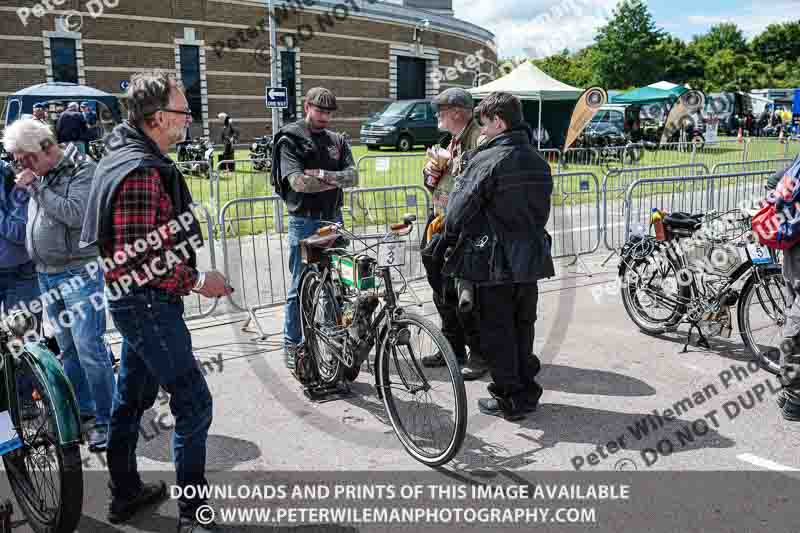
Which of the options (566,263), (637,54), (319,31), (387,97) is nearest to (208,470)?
(566,263)

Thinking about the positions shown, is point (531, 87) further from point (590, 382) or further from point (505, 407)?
point (505, 407)

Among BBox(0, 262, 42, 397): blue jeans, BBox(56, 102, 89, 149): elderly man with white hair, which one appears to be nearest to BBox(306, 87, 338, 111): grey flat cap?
BBox(0, 262, 42, 397): blue jeans

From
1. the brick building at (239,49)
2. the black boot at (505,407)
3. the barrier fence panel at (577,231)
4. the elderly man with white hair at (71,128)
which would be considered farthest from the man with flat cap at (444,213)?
the brick building at (239,49)

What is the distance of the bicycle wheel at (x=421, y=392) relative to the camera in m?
3.54

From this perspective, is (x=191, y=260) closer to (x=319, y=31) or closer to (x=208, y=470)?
(x=208, y=470)

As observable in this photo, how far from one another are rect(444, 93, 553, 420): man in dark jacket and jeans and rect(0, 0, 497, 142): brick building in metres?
19.4

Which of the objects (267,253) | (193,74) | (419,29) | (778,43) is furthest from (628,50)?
(267,253)

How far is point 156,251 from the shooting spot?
278 centimetres

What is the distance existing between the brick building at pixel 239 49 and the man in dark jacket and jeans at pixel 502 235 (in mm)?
19429

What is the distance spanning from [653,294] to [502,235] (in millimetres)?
2169

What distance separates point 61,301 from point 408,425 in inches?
82.5

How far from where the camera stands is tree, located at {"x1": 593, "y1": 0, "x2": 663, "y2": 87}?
73.5m

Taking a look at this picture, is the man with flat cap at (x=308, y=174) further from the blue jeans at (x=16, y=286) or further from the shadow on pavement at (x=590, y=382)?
the shadow on pavement at (x=590, y=382)

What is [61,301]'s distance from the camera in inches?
154
